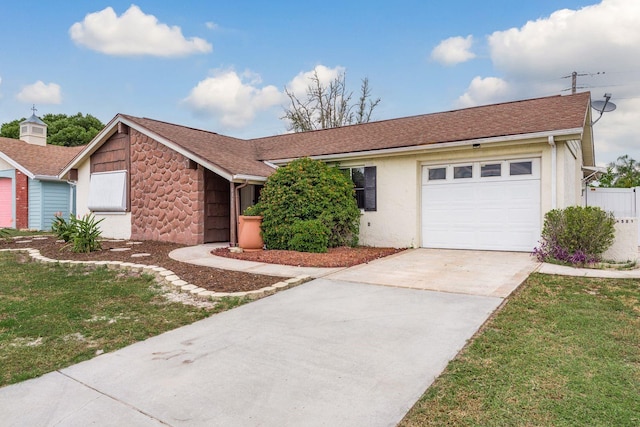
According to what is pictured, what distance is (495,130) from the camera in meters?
9.08

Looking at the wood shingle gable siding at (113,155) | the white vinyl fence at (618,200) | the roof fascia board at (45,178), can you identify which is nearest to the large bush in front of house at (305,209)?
the wood shingle gable siding at (113,155)

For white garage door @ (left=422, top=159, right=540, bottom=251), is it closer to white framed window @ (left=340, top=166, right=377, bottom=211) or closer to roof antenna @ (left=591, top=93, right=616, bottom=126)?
white framed window @ (left=340, top=166, right=377, bottom=211)

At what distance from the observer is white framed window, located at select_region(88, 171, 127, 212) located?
12.6 metres

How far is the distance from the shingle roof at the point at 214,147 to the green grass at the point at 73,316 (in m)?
4.37

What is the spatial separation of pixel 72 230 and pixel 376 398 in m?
9.83

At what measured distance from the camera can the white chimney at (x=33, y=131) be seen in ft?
67.6

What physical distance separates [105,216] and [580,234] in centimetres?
1388

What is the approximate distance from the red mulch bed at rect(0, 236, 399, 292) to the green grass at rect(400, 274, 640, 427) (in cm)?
350

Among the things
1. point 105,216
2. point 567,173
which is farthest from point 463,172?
point 105,216

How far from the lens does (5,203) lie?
18.4m

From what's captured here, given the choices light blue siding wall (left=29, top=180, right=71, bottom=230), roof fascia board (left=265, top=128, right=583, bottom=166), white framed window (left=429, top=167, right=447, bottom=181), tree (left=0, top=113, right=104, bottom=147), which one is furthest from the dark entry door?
tree (left=0, top=113, right=104, bottom=147)

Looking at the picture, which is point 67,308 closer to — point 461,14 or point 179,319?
point 179,319

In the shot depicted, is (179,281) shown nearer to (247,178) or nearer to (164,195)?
(247,178)

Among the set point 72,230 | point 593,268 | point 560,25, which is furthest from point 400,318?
point 560,25
